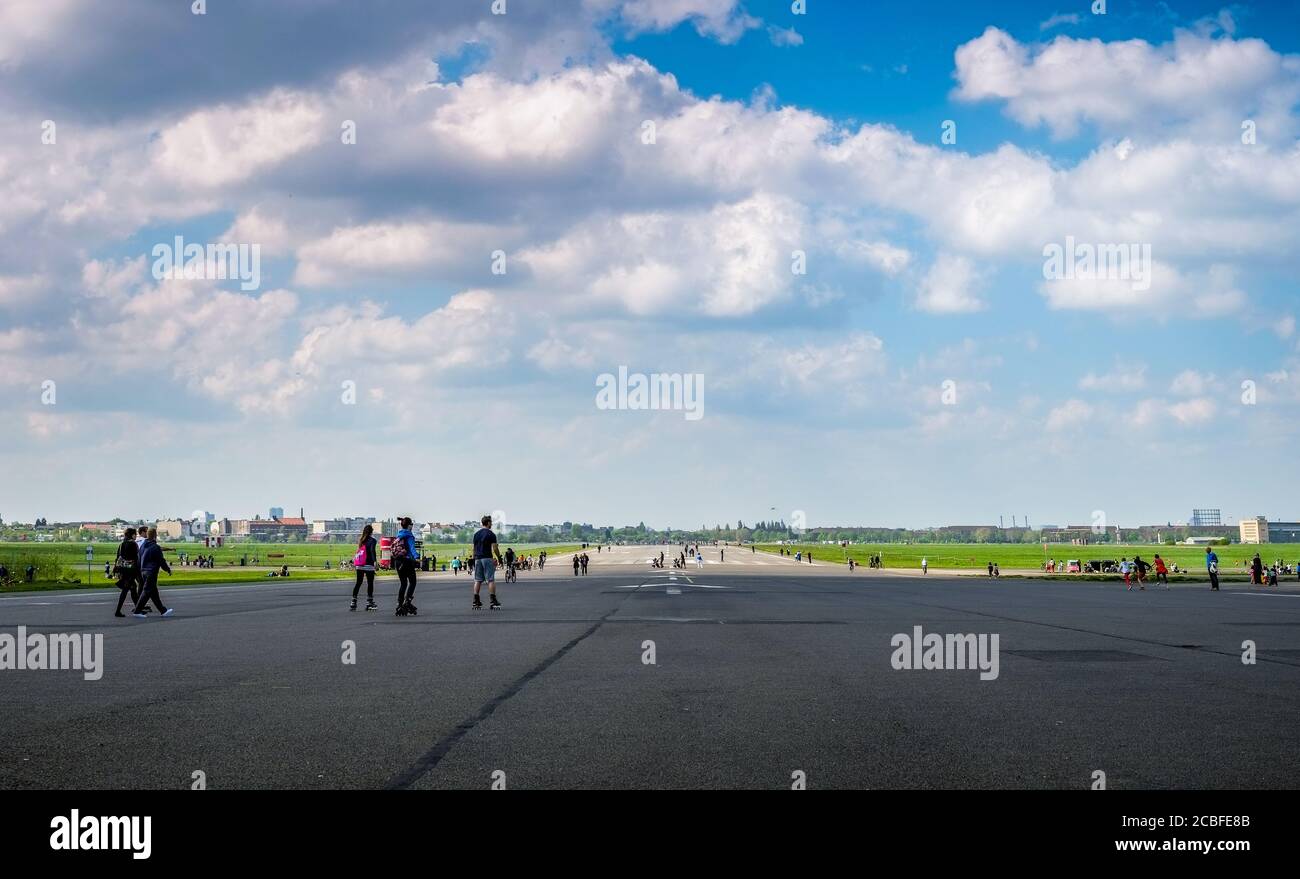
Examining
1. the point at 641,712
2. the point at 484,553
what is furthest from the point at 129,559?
the point at 641,712

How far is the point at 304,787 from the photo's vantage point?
6141 mm

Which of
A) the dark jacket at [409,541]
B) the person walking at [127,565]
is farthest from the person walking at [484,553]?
the person walking at [127,565]

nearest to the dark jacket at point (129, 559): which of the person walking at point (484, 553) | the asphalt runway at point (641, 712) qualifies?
the asphalt runway at point (641, 712)

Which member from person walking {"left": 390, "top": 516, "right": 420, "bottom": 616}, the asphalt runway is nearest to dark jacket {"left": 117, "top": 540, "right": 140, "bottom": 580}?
the asphalt runway

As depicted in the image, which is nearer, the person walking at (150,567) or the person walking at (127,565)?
the person walking at (150,567)

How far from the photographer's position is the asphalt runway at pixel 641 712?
6.59m

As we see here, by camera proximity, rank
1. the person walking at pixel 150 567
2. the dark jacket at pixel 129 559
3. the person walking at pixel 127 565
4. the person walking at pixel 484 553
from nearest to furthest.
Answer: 1. the person walking at pixel 150 567
2. the person walking at pixel 127 565
3. the dark jacket at pixel 129 559
4. the person walking at pixel 484 553

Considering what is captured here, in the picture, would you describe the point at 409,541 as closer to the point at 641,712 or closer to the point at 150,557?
the point at 150,557

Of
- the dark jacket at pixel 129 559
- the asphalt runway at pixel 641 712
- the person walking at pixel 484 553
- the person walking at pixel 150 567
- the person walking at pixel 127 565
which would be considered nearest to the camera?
the asphalt runway at pixel 641 712

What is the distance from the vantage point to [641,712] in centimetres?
906

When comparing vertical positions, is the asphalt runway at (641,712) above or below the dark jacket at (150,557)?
below

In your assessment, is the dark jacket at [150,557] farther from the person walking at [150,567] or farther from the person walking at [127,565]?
the person walking at [127,565]

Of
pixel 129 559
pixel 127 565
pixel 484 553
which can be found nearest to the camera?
pixel 127 565
